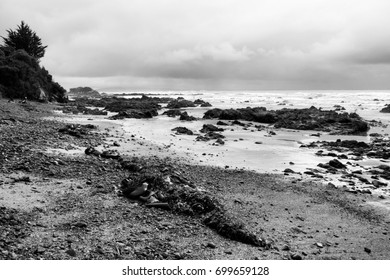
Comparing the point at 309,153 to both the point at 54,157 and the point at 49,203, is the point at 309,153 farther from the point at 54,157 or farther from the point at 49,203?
the point at 49,203

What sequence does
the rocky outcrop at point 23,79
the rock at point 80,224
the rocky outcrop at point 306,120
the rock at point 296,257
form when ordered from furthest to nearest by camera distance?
the rocky outcrop at point 23,79, the rocky outcrop at point 306,120, the rock at point 80,224, the rock at point 296,257

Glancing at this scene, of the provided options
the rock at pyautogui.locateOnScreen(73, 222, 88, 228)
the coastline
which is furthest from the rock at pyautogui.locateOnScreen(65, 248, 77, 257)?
the rock at pyautogui.locateOnScreen(73, 222, 88, 228)

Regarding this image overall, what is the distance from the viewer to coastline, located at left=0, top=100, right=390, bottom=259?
719 centimetres

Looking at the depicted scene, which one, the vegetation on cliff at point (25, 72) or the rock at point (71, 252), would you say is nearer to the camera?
the rock at point (71, 252)

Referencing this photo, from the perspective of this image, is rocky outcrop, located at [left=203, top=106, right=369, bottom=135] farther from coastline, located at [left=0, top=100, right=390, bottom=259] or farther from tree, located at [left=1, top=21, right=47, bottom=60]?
tree, located at [left=1, top=21, right=47, bottom=60]

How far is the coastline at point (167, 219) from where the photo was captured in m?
7.19

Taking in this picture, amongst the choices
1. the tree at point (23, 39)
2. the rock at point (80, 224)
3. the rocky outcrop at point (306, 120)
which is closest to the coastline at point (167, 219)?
the rock at point (80, 224)

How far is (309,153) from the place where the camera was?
21.2 meters

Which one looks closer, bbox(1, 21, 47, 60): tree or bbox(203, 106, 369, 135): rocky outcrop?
bbox(203, 106, 369, 135): rocky outcrop

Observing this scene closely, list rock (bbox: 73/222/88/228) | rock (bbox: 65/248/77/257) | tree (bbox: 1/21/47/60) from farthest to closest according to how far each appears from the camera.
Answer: tree (bbox: 1/21/47/60)
rock (bbox: 73/222/88/228)
rock (bbox: 65/248/77/257)

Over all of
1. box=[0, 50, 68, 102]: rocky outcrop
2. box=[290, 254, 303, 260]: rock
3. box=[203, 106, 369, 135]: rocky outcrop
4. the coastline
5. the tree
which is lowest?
box=[290, 254, 303, 260]: rock

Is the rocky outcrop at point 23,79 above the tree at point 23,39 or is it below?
below

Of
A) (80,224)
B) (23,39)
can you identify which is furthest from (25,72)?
(80,224)

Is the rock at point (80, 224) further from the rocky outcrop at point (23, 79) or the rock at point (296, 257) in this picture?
the rocky outcrop at point (23, 79)
